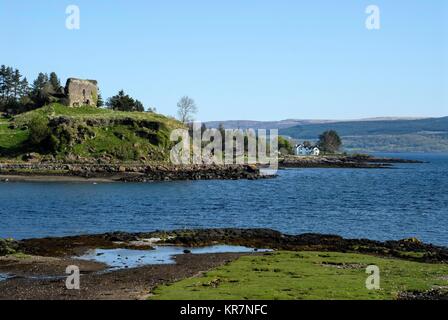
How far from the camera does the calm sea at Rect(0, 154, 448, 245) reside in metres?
65.5

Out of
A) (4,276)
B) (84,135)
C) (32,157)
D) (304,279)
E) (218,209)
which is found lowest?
(218,209)

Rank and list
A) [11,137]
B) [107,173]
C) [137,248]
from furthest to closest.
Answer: [11,137]
[107,173]
[137,248]

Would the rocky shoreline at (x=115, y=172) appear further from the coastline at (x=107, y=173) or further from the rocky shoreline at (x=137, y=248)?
the rocky shoreline at (x=137, y=248)

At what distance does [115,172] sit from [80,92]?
43528 mm

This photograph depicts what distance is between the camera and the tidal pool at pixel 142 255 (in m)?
44.7

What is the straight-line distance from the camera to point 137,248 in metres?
51.5

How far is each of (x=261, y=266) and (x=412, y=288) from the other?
1138 centimetres

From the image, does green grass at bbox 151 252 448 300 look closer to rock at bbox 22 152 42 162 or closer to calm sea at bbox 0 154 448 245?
calm sea at bbox 0 154 448 245

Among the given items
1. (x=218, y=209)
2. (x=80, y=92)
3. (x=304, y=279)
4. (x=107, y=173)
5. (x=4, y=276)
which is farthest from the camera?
(x=80, y=92)

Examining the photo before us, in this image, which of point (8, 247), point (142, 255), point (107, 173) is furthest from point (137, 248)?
point (107, 173)

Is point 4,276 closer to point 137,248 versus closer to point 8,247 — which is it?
point 8,247

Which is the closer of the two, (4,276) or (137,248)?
(4,276)

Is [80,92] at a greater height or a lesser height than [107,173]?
greater
